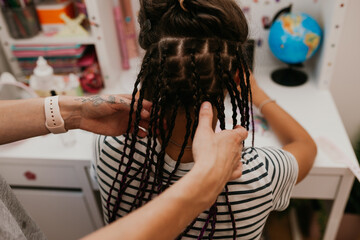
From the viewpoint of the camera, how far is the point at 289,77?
4.35 ft

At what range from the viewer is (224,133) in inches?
22.8

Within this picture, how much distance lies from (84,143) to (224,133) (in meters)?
0.66

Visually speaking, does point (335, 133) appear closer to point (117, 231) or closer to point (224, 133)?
point (224, 133)

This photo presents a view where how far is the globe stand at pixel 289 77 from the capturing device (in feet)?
4.26

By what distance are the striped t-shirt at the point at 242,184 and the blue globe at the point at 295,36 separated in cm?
53

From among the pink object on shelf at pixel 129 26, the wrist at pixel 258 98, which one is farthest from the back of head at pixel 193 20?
the pink object on shelf at pixel 129 26

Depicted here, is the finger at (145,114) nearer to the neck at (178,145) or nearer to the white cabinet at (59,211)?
the neck at (178,145)

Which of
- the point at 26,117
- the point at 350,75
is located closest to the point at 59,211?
the point at 26,117

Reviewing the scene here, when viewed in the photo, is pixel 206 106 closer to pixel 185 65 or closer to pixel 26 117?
pixel 185 65

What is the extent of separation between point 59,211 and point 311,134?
942 mm

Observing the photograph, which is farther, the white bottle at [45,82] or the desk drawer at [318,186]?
the white bottle at [45,82]

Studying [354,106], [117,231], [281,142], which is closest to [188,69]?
[117,231]

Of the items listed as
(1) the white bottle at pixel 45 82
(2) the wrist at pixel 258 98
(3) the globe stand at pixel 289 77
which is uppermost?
(1) the white bottle at pixel 45 82

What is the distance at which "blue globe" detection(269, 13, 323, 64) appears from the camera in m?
1.16
